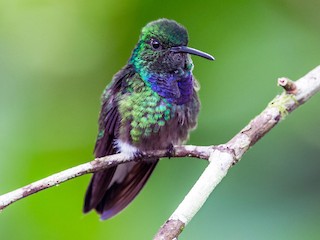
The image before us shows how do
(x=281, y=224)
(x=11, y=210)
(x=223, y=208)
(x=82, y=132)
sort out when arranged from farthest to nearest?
(x=82, y=132) → (x=11, y=210) → (x=223, y=208) → (x=281, y=224)

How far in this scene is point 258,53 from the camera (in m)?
2.83

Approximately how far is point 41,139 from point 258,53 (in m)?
1.15

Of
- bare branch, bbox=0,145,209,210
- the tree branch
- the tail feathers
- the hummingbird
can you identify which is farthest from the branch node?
the tail feathers

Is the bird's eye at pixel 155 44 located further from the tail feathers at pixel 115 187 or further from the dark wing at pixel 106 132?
the tail feathers at pixel 115 187

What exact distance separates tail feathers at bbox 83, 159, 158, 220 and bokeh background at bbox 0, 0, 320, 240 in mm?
71

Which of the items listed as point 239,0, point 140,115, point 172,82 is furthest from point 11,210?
point 239,0

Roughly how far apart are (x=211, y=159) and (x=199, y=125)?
77 centimetres

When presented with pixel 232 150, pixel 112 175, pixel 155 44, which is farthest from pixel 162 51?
pixel 232 150

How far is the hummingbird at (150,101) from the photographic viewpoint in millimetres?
2496

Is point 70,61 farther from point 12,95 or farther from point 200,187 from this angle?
point 200,187

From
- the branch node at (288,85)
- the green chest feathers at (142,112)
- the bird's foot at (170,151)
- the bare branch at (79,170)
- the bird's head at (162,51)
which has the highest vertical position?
the bird's head at (162,51)

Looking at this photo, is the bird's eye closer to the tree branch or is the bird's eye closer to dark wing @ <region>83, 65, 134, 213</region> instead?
dark wing @ <region>83, 65, 134, 213</region>

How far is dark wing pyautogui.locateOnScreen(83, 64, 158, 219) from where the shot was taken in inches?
101

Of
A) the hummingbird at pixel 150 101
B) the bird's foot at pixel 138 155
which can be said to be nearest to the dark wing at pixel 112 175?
the hummingbird at pixel 150 101
